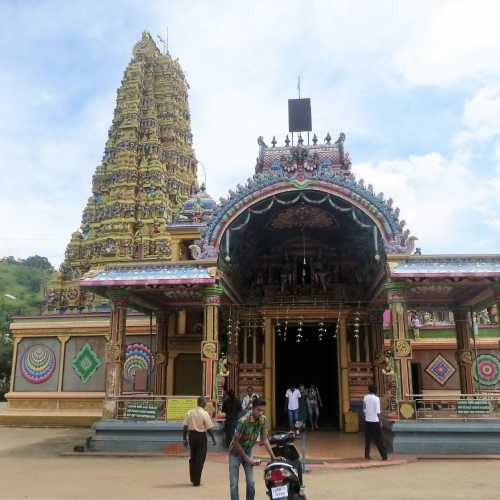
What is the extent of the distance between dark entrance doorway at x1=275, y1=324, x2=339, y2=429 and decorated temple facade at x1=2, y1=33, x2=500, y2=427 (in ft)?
0.18

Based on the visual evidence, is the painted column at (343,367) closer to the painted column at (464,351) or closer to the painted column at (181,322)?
the painted column at (464,351)

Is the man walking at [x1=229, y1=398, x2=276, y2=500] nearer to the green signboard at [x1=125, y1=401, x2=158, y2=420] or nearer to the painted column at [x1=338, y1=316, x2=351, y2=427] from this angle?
the green signboard at [x1=125, y1=401, x2=158, y2=420]

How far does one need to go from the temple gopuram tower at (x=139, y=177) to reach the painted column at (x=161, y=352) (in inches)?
429

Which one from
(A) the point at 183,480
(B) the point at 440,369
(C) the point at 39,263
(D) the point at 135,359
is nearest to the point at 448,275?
(A) the point at 183,480

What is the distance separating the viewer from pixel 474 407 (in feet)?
35.7

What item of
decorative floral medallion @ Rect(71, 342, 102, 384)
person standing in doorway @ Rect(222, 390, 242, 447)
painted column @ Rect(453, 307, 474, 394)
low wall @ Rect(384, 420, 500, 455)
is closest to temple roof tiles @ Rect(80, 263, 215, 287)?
person standing in doorway @ Rect(222, 390, 242, 447)

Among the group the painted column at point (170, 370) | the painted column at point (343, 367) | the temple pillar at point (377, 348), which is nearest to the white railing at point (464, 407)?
the temple pillar at point (377, 348)

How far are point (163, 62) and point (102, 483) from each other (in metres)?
35.4

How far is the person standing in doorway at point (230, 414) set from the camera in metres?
11.4

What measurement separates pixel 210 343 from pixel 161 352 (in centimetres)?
426

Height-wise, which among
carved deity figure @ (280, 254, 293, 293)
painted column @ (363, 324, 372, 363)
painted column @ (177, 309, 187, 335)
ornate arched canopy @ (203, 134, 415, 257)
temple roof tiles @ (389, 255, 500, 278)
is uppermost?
ornate arched canopy @ (203, 134, 415, 257)

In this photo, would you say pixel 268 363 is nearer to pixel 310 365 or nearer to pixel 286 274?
pixel 286 274

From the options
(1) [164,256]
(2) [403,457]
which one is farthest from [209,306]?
(1) [164,256]

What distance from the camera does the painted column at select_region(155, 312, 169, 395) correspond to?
15.5 m
